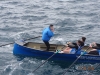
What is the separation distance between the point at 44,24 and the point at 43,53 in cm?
1046

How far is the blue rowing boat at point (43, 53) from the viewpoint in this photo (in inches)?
1011

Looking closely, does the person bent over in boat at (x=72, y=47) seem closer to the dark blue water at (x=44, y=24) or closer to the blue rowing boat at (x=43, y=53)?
the blue rowing boat at (x=43, y=53)

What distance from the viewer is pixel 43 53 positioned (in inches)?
1037

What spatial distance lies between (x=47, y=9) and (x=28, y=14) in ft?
12.3

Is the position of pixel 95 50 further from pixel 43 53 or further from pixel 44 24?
pixel 44 24

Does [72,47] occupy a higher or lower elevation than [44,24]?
higher

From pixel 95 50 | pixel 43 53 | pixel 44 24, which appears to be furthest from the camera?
pixel 44 24

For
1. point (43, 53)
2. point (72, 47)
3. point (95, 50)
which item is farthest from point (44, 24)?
point (95, 50)

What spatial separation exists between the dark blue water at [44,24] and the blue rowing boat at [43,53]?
476 mm

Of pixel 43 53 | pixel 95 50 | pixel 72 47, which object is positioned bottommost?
pixel 43 53

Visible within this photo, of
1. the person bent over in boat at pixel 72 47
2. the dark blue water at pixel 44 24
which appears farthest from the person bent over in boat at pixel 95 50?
the dark blue water at pixel 44 24

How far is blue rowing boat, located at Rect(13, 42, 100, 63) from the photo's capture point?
84.3 ft

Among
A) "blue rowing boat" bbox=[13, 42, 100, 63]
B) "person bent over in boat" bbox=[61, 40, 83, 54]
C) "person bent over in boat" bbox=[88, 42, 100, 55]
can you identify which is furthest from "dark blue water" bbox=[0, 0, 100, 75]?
"person bent over in boat" bbox=[88, 42, 100, 55]

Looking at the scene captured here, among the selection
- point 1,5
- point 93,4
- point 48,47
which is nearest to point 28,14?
point 1,5
